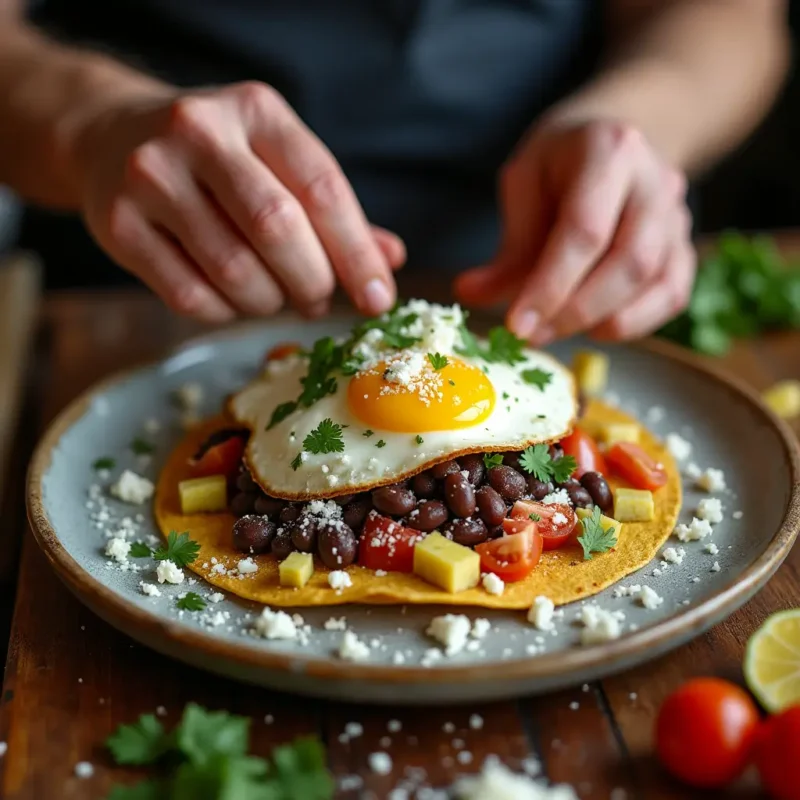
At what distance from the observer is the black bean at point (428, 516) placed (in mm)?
2865

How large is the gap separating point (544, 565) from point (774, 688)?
712 millimetres

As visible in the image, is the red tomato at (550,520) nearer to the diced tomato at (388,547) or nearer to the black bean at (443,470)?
the black bean at (443,470)

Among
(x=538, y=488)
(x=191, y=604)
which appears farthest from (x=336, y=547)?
(x=538, y=488)

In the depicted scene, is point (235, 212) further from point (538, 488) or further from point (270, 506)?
point (538, 488)

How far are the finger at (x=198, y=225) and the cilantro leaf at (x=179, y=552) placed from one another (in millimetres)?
883

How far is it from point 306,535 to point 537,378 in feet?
3.26

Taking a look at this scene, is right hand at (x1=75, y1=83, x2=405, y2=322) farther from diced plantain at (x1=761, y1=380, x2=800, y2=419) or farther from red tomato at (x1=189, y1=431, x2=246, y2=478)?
diced plantain at (x1=761, y1=380, x2=800, y2=419)

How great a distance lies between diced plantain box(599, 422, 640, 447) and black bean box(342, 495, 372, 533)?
3.25 ft

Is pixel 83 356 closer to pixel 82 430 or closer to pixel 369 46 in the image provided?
pixel 82 430

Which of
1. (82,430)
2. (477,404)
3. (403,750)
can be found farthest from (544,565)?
(82,430)

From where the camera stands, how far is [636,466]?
10.8 ft

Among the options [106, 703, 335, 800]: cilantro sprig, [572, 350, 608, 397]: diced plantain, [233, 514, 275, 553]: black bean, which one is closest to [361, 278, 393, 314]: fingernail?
[233, 514, 275, 553]: black bean

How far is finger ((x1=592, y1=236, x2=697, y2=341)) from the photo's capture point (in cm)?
383

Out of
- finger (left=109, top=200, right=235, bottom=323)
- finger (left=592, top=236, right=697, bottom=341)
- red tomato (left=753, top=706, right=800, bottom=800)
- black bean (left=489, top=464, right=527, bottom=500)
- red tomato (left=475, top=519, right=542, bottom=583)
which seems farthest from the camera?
finger (left=592, top=236, right=697, bottom=341)
